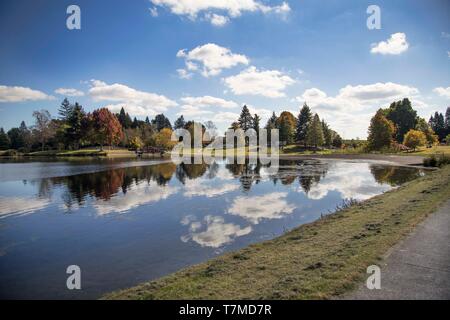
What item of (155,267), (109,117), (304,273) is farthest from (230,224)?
(109,117)

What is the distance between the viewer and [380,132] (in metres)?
64.6

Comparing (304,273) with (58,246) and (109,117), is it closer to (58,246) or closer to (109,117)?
(58,246)

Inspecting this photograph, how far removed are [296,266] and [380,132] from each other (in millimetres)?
68291

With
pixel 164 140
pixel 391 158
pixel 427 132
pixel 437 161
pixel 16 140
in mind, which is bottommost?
pixel 391 158

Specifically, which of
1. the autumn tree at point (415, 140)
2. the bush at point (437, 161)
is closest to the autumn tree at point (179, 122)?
the autumn tree at point (415, 140)

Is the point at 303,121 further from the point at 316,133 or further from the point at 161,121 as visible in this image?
the point at 161,121

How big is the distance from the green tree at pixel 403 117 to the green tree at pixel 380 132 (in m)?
20.7

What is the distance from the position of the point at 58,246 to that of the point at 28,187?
17799 millimetres

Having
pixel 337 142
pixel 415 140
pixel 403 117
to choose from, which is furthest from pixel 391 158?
pixel 403 117

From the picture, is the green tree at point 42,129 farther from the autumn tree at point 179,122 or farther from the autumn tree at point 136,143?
the autumn tree at point 179,122

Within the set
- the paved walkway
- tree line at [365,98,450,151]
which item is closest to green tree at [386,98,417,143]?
tree line at [365,98,450,151]

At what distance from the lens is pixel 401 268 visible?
615 centimetres

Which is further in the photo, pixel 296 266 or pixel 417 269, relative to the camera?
pixel 296 266
